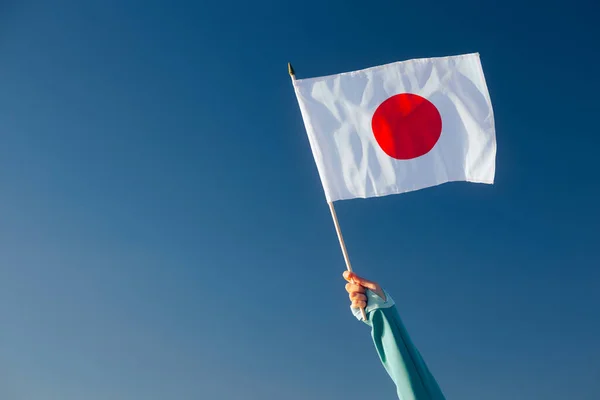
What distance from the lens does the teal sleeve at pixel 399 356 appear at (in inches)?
289

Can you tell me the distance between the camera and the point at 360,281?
852 centimetres

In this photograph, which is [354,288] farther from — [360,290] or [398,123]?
[398,123]

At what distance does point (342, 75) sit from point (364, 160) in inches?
80.3

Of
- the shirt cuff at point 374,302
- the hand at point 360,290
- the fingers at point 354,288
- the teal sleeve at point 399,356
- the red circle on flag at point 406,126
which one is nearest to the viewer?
the teal sleeve at point 399,356

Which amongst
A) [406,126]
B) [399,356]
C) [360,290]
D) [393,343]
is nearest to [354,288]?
[360,290]

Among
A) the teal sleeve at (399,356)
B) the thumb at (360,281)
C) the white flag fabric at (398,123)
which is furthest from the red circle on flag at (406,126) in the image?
the teal sleeve at (399,356)

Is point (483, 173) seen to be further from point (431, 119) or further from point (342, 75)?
point (342, 75)

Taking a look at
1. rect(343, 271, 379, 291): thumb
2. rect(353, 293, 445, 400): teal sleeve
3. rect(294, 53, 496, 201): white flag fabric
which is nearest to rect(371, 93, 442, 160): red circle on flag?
rect(294, 53, 496, 201): white flag fabric

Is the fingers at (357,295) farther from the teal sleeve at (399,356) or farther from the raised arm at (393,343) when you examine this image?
the teal sleeve at (399,356)

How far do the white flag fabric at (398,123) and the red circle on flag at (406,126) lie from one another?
0.9 inches

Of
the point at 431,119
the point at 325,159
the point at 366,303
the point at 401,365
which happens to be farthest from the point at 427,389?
the point at 431,119

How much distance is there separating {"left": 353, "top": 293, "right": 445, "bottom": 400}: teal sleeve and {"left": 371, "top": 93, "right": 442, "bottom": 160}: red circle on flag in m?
4.43

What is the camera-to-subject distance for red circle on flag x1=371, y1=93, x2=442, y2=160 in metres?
11.5

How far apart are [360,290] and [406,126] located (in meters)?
4.77
